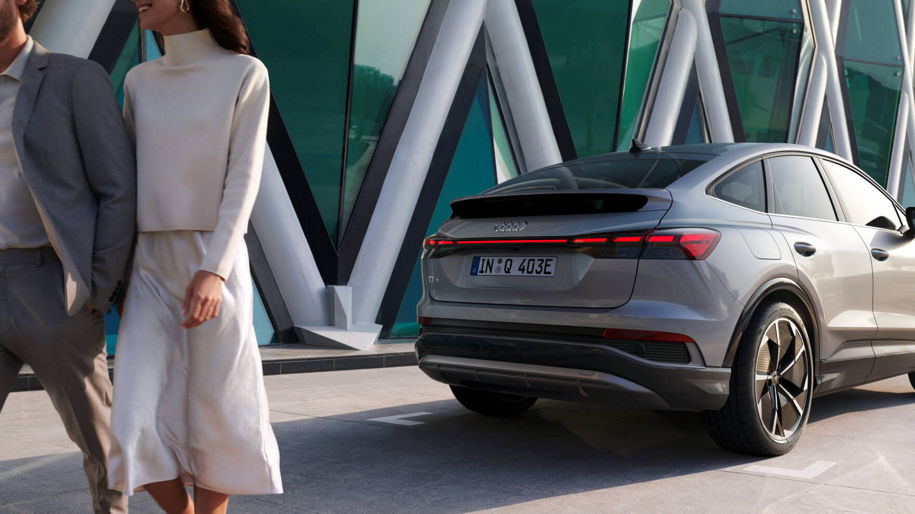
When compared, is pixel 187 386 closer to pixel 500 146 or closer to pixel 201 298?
pixel 201 298

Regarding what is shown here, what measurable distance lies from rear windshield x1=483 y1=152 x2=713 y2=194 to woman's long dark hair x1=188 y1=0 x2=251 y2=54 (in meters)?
2.14

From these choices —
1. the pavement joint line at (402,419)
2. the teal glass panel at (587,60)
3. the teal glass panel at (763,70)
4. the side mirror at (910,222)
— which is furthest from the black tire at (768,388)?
the teal glass panel at (763,70)

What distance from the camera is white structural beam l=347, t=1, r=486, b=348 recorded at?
969 cm

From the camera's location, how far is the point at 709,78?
1455 cm

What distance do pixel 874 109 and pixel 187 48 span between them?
2016 centimetres

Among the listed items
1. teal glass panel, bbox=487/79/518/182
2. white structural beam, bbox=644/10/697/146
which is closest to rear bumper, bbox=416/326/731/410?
teal glass panel, bbox=487/79/518/182

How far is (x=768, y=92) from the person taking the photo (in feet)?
53.1

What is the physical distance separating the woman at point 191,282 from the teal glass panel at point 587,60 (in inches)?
395

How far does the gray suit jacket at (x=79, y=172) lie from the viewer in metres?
2.37

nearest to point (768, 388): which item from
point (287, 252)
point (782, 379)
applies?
point (782, 379)

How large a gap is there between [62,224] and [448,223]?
250cm

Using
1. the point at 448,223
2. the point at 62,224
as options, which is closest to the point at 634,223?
the point at 448,223

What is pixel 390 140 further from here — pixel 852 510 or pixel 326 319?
pixel 852 510

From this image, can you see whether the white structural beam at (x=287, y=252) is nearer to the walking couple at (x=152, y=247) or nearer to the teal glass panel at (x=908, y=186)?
the walking couple at (x=152, y=247)
